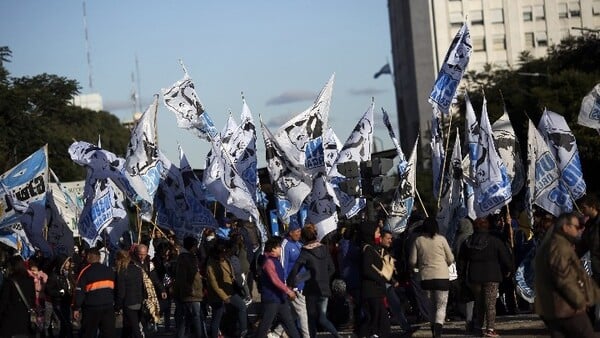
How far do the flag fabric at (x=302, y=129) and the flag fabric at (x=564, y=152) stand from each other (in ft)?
12.2

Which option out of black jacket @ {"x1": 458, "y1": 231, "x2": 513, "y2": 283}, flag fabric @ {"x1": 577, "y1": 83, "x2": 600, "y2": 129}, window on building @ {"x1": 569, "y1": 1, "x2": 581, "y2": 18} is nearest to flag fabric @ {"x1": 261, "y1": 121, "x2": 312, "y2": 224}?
flag fabric @ {"x1": 577, "y1": 83, "x2": 600, "y2": 129}

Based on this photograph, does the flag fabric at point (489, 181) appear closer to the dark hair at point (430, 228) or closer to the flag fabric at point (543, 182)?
the flag fabric at point (543, 182)

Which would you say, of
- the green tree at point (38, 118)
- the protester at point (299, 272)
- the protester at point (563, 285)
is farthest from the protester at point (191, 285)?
the green tree at point (38, 118)

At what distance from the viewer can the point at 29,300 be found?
18438 mm

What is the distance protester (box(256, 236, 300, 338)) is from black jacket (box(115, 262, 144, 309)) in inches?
90.8

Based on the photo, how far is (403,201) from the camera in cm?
2436

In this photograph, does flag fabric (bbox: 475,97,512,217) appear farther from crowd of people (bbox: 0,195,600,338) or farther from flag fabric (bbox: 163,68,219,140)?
flag fabric (bbox: 163,68,219,140)

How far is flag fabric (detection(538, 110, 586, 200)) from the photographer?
2172 cm

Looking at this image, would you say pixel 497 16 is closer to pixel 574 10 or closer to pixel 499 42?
pixel 499 42

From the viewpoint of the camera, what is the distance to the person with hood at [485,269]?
18109 mm

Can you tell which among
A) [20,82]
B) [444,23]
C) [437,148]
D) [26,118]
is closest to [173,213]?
[437,148]

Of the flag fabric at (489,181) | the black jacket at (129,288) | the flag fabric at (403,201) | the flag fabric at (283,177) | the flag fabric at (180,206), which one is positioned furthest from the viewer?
the flag fabric at (180,206)

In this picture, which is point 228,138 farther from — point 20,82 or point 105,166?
point 20,82

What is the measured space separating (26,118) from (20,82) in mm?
8847
